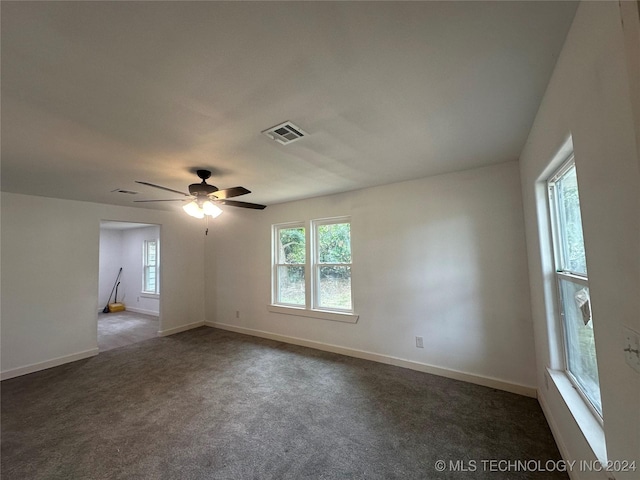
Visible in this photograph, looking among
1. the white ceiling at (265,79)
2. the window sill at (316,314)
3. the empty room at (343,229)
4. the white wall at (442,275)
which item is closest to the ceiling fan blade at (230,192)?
the empty room at (343,229)

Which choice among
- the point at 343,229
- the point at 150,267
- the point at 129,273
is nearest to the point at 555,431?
the point at 343,229

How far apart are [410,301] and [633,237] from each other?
8.41 feet

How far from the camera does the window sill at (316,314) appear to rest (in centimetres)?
371

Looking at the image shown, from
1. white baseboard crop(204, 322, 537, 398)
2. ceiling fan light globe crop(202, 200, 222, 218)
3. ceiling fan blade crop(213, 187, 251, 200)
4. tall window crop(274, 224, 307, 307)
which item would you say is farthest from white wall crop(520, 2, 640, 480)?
tall window crop(274, 224, 307, 307)

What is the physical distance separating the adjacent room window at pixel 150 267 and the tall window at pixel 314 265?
420 cm

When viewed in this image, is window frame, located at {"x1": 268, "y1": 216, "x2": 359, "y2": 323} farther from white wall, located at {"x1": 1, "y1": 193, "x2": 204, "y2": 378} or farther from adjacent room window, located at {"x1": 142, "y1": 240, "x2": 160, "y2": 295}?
adjacent room window, located at {"x1": 142, "y1": 240, "x2": 160, "y2": 295}

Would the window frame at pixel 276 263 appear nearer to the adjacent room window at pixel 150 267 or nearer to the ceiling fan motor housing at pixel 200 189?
the ceiling fan motor housing at pixel 200 189

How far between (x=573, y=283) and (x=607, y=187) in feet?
3.39

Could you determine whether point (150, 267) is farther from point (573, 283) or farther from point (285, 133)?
point (573, 283)

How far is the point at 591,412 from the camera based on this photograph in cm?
149

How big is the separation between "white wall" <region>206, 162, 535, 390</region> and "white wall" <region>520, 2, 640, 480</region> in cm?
138

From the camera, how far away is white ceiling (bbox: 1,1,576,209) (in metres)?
1.03

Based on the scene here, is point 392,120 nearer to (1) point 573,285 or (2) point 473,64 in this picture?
(2) point 473,64

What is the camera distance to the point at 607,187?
3.16 feet
